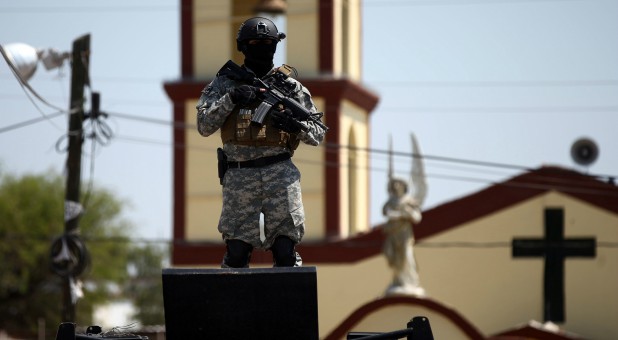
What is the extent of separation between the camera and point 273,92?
13.8m

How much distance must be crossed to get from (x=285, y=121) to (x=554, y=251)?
26.4m

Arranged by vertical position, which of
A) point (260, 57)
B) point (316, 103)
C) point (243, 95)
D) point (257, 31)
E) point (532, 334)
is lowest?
point (532, 334)

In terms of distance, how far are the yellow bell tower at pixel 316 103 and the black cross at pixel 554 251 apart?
3843 mm

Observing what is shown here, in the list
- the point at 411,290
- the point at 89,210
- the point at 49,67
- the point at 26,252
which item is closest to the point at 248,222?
the point at 49,67

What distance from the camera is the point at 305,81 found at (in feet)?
131

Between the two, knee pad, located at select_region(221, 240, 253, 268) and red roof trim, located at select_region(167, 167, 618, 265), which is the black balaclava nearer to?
knee pad, located at select_region(221, 240, 253, 268)

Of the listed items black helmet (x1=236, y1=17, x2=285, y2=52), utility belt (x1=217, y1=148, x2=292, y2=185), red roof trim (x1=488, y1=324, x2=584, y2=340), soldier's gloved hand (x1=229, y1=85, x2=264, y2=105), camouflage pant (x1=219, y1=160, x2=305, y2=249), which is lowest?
red roof trim (x1=488, y1=324, x2=584, y2=340)

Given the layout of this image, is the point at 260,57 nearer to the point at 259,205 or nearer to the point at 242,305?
the point at 259,205

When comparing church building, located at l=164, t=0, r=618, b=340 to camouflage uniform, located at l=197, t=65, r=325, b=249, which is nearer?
camouflage uniform, located at l=197, t=65, r=325, b=249

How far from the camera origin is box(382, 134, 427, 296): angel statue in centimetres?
3544

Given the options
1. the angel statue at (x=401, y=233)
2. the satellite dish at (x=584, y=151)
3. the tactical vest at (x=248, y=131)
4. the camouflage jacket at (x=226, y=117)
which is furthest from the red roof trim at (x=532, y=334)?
the tactical vest at (x=248, y=131)

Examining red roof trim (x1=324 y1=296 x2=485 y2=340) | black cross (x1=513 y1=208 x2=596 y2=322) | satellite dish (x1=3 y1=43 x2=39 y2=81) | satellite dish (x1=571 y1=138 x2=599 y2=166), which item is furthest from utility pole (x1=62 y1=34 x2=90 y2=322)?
satellite dish (x1=571 y1=138 x2=599 y2=166)

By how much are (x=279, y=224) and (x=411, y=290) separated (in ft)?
70.8

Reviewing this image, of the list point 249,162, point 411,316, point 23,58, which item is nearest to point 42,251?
point 411,316
